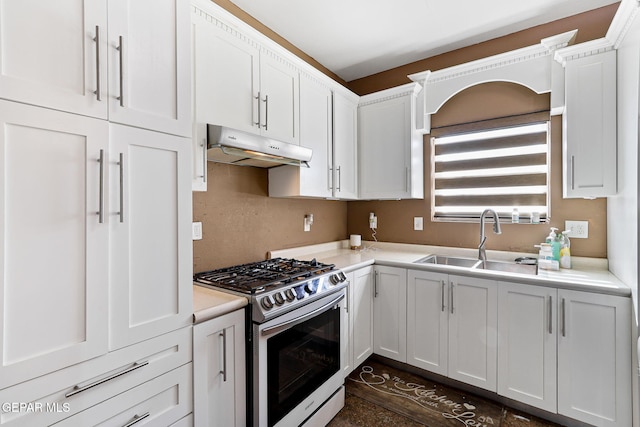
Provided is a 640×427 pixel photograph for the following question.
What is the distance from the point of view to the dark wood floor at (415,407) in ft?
6.28

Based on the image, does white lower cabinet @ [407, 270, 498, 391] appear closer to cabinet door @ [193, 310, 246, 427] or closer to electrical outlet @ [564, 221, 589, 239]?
electrical outlet @ [564, 221, 589, 239]

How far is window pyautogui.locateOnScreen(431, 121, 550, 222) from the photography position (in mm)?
2463

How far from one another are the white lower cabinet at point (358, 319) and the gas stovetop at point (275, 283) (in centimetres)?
31

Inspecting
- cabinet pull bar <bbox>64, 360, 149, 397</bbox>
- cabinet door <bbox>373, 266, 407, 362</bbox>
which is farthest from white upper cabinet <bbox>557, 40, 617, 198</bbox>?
cabinet pull bar <bbox>64, 360, 149, 397</bbox>

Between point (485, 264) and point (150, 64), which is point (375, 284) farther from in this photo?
point (150, 64)

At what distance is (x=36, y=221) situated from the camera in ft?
2.90

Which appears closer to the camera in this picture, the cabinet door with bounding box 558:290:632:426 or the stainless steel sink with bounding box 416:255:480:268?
the cabinet door with bounding box 558:290:632:426

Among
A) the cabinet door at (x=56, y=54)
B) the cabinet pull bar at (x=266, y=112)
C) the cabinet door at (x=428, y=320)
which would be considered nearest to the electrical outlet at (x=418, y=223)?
the cabinet door at (x=428, y=320)

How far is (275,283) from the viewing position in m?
1.66

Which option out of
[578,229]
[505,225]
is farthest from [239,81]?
[578,229]

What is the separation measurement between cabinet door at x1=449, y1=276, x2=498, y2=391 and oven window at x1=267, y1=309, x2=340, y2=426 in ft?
2.81

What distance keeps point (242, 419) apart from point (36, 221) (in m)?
1.22

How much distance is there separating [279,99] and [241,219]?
89 cm

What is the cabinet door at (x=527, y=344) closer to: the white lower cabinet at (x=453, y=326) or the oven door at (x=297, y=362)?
the white lower cabinet at (x=453, y=326)
